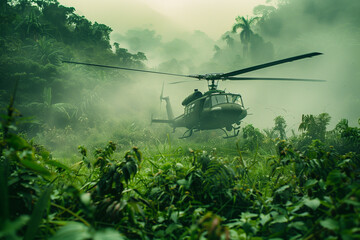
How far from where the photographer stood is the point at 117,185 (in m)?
1.48

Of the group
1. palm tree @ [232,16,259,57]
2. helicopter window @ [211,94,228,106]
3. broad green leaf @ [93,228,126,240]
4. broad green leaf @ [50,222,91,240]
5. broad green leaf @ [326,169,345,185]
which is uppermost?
palm tree @ [232,16,259,57]

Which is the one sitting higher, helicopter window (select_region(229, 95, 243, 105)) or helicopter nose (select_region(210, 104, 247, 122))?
helicopter window (select_region(229, 95, 243, 105))

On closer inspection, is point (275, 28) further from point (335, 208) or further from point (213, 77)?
point (335, 208)

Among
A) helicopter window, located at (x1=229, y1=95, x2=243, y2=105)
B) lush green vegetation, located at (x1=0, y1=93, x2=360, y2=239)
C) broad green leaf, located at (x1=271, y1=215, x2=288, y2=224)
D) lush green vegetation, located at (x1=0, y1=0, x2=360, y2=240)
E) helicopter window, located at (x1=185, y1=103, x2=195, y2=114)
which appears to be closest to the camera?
lush green vegetation, located at (x1=0, y1=93, x2=360, y2=239)

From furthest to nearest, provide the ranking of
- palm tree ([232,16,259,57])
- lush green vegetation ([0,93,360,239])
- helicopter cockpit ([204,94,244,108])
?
1. palm tree ([232,16,259,57])
2. helicopter cockpit ([204,94,244,108])
3. lush green vegetation ([0,93,360,239])

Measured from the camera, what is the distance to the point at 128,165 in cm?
146

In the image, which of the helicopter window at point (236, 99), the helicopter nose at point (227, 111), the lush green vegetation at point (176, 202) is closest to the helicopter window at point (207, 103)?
the helicopter nose at point (227, 111)

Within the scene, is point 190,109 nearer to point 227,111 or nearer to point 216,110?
point 216,110

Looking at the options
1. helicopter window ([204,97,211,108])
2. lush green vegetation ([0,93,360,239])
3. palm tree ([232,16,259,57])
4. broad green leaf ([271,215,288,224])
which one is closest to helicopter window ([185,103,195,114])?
helicopter window ([204,97,211,108])

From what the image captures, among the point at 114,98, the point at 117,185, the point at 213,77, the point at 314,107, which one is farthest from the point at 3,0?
the point at 314,107

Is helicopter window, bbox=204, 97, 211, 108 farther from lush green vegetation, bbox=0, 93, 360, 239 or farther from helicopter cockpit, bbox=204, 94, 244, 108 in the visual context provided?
lush green vegetation, bbox=0, 93, 360, 239

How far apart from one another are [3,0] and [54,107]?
86.2 feet

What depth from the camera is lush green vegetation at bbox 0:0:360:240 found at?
3.53 feet

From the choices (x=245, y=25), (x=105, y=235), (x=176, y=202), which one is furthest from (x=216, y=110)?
(x=245, y=25)
